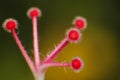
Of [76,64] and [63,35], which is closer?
[76,64]

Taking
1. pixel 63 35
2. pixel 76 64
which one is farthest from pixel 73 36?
pixel 63 35

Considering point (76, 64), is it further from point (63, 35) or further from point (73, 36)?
point (63, 35)

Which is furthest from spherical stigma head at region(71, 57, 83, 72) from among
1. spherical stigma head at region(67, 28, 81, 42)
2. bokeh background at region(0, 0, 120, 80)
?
bokeh background at region(0, 0, 120, 80)

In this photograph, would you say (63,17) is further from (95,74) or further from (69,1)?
(95,74)

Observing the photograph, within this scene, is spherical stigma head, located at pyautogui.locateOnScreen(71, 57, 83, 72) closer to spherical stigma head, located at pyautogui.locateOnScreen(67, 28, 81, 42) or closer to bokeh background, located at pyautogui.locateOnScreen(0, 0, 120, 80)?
spherical stigma head, located at pyautogui.locateOnScreen(67, 28, 81, 42)

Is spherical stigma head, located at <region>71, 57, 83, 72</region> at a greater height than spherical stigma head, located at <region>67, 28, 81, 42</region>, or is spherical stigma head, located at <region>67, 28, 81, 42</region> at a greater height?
spherical stigma head, located at <region>67, 28, 81, 42</region>

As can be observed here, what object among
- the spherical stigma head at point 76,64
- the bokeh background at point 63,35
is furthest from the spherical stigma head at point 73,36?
the bokeh background at point 63,35

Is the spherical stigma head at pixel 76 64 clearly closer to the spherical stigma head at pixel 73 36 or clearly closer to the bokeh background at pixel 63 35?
the spherical stigma head at pixel 73 36

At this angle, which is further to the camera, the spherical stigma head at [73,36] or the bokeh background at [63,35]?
the bokeh background at [63,35]
